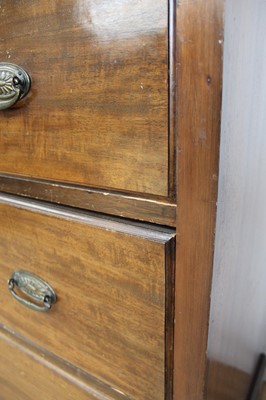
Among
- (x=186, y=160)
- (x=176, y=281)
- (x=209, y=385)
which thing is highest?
(x=186, y=160)

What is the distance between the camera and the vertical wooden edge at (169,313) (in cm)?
29

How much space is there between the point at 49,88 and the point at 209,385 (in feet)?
1.13

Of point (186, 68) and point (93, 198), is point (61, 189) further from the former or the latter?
point (186, 68)

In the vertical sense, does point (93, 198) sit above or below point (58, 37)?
below

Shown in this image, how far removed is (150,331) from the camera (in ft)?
1.07

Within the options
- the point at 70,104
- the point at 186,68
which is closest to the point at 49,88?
the point at 70,104

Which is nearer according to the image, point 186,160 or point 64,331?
point 186,160

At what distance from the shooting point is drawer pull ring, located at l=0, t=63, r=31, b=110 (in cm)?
32

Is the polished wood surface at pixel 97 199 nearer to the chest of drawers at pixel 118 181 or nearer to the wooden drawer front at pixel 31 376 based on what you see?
the chest of drawers at pixel 118 181

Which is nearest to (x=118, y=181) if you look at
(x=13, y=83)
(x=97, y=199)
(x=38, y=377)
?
(x=97, y=199)

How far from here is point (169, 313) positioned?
313mm

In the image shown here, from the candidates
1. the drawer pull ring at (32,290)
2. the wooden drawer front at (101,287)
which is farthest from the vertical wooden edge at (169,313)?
the drawer pull ring at (32,290)

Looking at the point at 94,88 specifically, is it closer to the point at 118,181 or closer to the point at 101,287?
the point at 118,181

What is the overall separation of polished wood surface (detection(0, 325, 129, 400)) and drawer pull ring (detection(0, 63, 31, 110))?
33 cm
